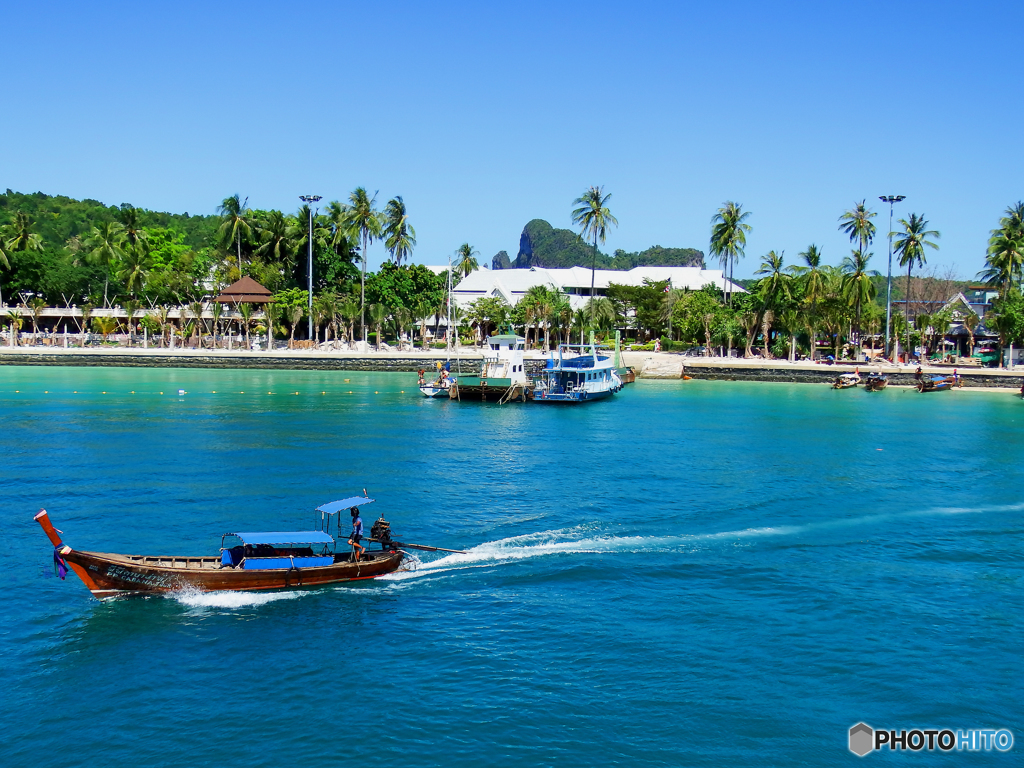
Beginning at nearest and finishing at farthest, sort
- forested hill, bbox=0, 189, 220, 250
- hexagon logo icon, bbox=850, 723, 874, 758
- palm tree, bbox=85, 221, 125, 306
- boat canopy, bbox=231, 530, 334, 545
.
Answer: hexagon logo icon, bbox=850, 723, 874, 758
boat canopy, bbox=231, 530, 334, 545
palm tree, bbox=85, 221, 125, 306
forested hill, bbox=0, 189, 220, 250

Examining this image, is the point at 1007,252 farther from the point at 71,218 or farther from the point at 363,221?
the point at 71,218

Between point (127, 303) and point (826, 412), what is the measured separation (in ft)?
313

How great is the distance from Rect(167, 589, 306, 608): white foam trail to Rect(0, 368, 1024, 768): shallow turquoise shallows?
0.28ft

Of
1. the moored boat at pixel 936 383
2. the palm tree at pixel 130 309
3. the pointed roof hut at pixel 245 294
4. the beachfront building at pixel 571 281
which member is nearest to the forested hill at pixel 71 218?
the palm tree at pixel 130 309

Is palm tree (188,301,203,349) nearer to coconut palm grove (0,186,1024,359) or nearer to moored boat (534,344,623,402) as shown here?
coconut palm grove (0,186,1024,359)

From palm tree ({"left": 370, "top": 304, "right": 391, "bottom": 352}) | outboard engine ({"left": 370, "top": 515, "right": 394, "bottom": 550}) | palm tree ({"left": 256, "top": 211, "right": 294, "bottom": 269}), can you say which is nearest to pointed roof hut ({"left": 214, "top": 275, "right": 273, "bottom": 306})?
palm tree ({"left": 256, "top": 211, "right": 294, "bottom": 269})

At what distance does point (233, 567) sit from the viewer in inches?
1013

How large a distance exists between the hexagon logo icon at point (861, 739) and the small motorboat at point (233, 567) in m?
14.7

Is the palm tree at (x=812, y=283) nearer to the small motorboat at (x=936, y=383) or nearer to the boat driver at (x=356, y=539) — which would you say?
the small motorboat at (x=936, y=383)

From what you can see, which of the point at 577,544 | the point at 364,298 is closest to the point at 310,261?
the point at 364,298

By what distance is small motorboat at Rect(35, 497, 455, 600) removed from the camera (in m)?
24.9

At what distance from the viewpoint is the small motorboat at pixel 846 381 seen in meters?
94.5

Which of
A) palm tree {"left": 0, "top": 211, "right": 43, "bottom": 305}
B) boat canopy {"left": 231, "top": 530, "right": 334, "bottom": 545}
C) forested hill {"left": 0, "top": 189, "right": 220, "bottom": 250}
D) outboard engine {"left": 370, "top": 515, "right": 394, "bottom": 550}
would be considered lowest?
outboard engine {"left": 370, "top": 515, "right": 394, "bottom": 550}

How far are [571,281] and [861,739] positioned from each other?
132 metres
